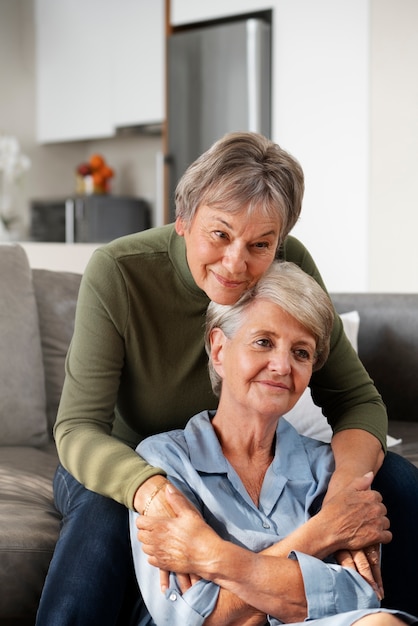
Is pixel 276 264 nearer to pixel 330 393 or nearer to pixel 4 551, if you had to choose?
pixel 330 393

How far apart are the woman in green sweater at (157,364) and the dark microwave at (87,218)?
13.6 ft

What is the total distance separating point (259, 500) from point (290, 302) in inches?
13.3

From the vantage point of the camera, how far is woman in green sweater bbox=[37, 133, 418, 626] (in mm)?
1424

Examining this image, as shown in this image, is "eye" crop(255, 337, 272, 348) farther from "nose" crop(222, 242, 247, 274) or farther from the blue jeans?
the blue jeans

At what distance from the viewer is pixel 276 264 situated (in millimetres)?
1532

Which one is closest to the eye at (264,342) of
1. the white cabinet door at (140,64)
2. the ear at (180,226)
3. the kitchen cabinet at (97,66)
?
the ear at (180,226)

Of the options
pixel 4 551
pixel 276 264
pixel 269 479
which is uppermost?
pixel 276 264

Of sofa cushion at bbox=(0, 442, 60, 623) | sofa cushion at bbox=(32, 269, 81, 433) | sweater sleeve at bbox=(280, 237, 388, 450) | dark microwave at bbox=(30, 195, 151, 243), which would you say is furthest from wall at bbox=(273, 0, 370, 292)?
sofa cushion at bbox=(0, 442, 60, 623)

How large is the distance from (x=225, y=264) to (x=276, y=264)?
129mm

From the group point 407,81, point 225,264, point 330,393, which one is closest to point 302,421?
point 330,393

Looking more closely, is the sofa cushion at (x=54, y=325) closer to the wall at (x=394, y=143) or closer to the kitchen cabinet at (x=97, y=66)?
the wall at (x=394, y=143)

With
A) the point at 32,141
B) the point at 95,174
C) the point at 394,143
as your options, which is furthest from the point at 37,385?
the point at 32,141

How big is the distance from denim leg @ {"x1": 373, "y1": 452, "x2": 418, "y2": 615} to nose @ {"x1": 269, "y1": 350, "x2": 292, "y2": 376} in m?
0.33

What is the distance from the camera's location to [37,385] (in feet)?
7.64
